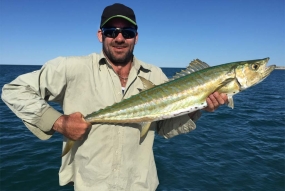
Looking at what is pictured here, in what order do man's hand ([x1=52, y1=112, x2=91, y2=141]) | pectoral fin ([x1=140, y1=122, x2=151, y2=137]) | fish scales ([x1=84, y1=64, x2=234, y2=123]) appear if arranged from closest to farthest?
1. man's hand ([x1=52, y1=112, x2=91, y2=141])
2. pectoral fin ([x1=140, y1=122, x2=151, y2=137])
3. fish scales ([x1=84, y1=64, x2=234, y2=123])

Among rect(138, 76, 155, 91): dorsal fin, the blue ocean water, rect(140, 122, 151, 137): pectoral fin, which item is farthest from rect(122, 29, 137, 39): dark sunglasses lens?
the blue ocean water

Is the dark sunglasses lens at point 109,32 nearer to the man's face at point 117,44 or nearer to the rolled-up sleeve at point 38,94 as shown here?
the man's face at point 117,44

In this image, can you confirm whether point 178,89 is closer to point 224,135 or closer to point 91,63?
point 91,63

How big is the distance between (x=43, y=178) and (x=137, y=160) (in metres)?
4.98

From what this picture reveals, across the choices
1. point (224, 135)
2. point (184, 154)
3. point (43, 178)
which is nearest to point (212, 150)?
point (184, 154)

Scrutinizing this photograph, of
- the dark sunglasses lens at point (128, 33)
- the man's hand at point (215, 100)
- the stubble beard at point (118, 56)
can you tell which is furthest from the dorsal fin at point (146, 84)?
the man's hand at point (215, 100)

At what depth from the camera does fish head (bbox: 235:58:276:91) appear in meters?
3.61

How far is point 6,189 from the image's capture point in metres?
6.41

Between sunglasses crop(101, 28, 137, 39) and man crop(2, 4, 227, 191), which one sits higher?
sunglasses crop(101, 28, 137, 39)

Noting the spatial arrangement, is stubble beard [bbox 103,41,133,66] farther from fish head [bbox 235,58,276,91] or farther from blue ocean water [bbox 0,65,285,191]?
blue ocean water [bbox 0,65,285,191]

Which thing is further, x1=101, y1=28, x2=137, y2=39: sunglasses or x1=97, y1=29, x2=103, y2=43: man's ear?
x1=97, y1=29, x2=103, y2=43: man's ear

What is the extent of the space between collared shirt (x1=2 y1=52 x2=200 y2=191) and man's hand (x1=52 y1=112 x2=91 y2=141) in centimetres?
17

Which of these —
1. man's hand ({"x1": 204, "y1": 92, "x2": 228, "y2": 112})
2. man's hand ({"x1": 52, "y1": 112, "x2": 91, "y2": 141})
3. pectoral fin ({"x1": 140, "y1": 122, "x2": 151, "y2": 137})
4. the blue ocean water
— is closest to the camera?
man's hand ({"x1": 52, "y1": 112, "x2": 91, "y2": 141})

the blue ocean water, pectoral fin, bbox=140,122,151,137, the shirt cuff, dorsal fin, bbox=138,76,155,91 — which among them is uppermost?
dorsal fin, bbox=138,76,155,91
